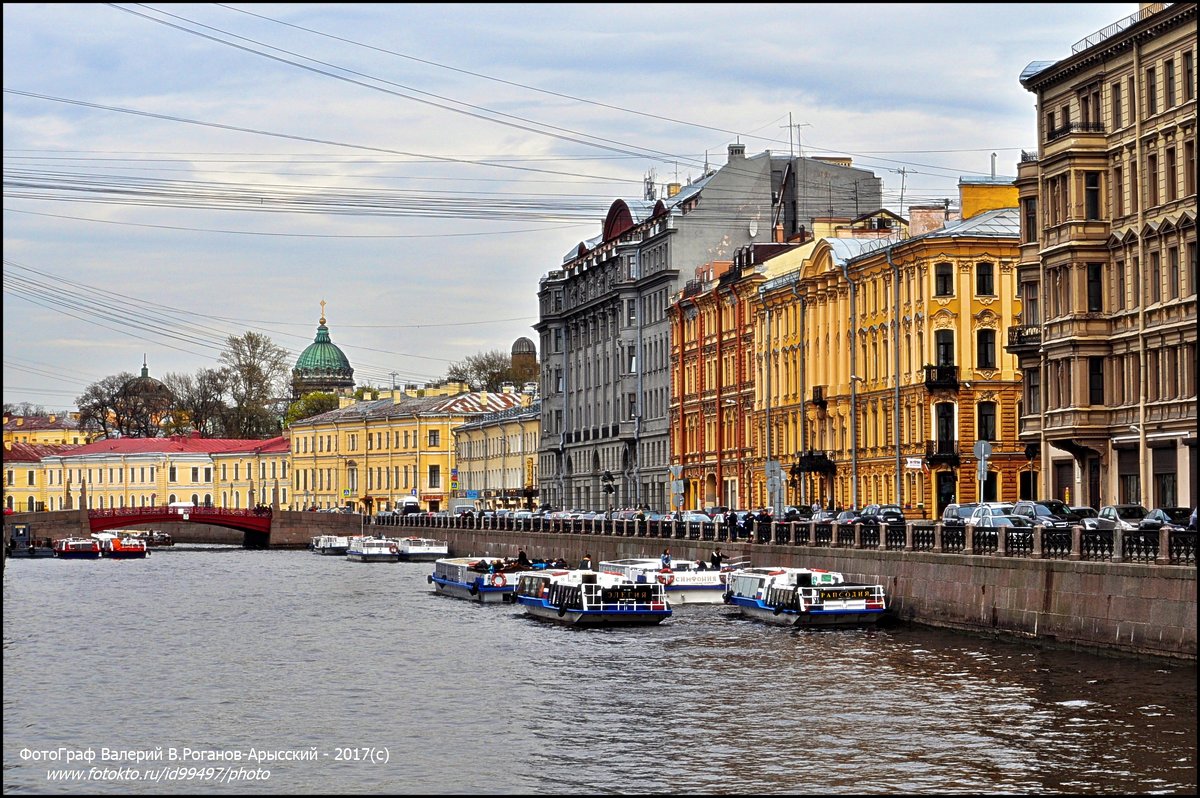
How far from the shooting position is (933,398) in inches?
2403

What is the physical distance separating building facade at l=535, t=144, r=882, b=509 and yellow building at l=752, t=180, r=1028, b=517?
19316mm

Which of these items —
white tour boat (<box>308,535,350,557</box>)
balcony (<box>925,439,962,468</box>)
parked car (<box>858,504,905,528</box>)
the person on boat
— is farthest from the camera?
white tour boat (<box>308,535,350,557</box>)

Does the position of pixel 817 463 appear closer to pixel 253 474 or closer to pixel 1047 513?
pixel 1047 513

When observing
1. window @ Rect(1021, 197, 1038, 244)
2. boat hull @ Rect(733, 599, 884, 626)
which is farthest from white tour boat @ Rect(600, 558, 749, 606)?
window @ Rect(1021, 197, 1038, 244)

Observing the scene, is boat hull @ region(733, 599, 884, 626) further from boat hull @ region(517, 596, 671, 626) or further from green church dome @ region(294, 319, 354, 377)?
green church dome @ region(294, 319, 354, 377)

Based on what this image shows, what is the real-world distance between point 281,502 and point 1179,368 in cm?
12310

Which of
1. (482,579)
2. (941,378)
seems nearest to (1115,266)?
(941,378)

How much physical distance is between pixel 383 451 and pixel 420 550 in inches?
1833

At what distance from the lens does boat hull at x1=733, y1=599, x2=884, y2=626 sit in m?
40.5

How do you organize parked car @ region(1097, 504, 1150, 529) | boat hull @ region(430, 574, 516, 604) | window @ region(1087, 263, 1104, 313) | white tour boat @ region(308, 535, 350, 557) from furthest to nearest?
white tour boat @ region(308, 535, 350, 557)
boat hull @ region(430, 574, 516, 604)
window @ region(1087, 263, 1104, 313)
parked car @ region(1097, 504, 1150, 529)

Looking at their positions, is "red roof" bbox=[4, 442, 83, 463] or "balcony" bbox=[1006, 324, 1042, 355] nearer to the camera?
"balcony" bbox=[1006, 324, 1042, 355]

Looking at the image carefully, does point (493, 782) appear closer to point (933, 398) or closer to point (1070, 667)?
point (1070, 667)

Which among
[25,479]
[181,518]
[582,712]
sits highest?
[25,479]

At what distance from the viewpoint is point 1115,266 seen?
47.0 m
